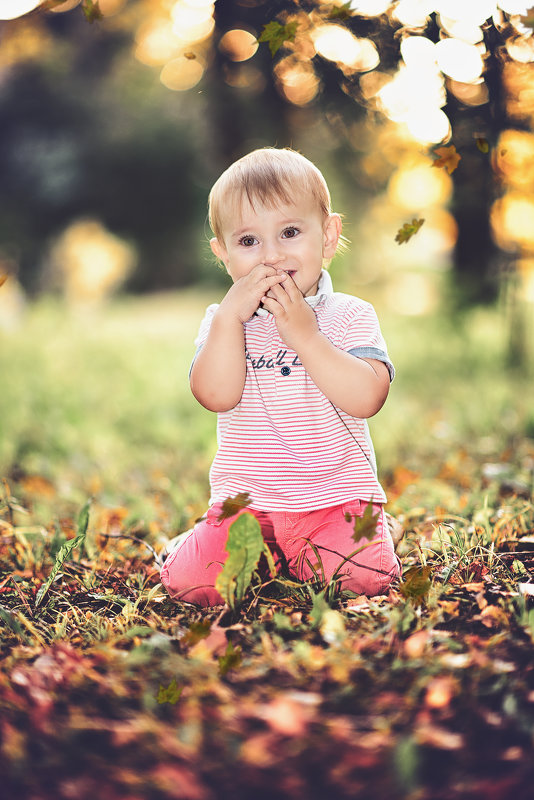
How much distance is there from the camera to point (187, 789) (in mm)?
1205

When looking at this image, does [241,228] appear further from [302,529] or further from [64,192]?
[64,192]

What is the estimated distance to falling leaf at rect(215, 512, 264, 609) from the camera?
1752mm

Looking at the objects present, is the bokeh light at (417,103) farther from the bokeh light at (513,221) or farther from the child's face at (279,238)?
the bokeh light at (513,221)

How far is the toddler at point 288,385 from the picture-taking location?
1.95 meters

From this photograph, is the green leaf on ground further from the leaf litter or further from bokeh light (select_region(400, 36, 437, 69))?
bokeh light (select_region(400, 36, 437, 69))

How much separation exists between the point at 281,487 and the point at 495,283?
15.2 ft

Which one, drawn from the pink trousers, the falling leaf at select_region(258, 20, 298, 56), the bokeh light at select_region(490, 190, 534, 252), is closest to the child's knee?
the pink trousers

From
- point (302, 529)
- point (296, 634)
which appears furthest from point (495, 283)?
point (296, 634)

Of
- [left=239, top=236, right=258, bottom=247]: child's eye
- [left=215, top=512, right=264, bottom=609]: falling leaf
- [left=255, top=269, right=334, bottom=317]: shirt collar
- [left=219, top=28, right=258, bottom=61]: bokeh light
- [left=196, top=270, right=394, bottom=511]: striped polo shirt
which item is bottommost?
[left=215, top=512, right=264, bottom=609]: falling leaf

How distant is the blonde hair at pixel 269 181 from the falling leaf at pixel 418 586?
1.06m

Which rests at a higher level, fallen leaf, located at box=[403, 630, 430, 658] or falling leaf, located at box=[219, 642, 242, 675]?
falling leaf, located at box=[219, 642, 242, 675]

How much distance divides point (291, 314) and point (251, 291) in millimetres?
131

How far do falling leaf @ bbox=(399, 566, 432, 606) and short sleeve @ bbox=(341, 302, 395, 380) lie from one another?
1.89 ft

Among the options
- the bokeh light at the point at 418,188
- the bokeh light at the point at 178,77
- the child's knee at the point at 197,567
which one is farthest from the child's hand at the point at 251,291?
the bokeh light at the point at 178,77
